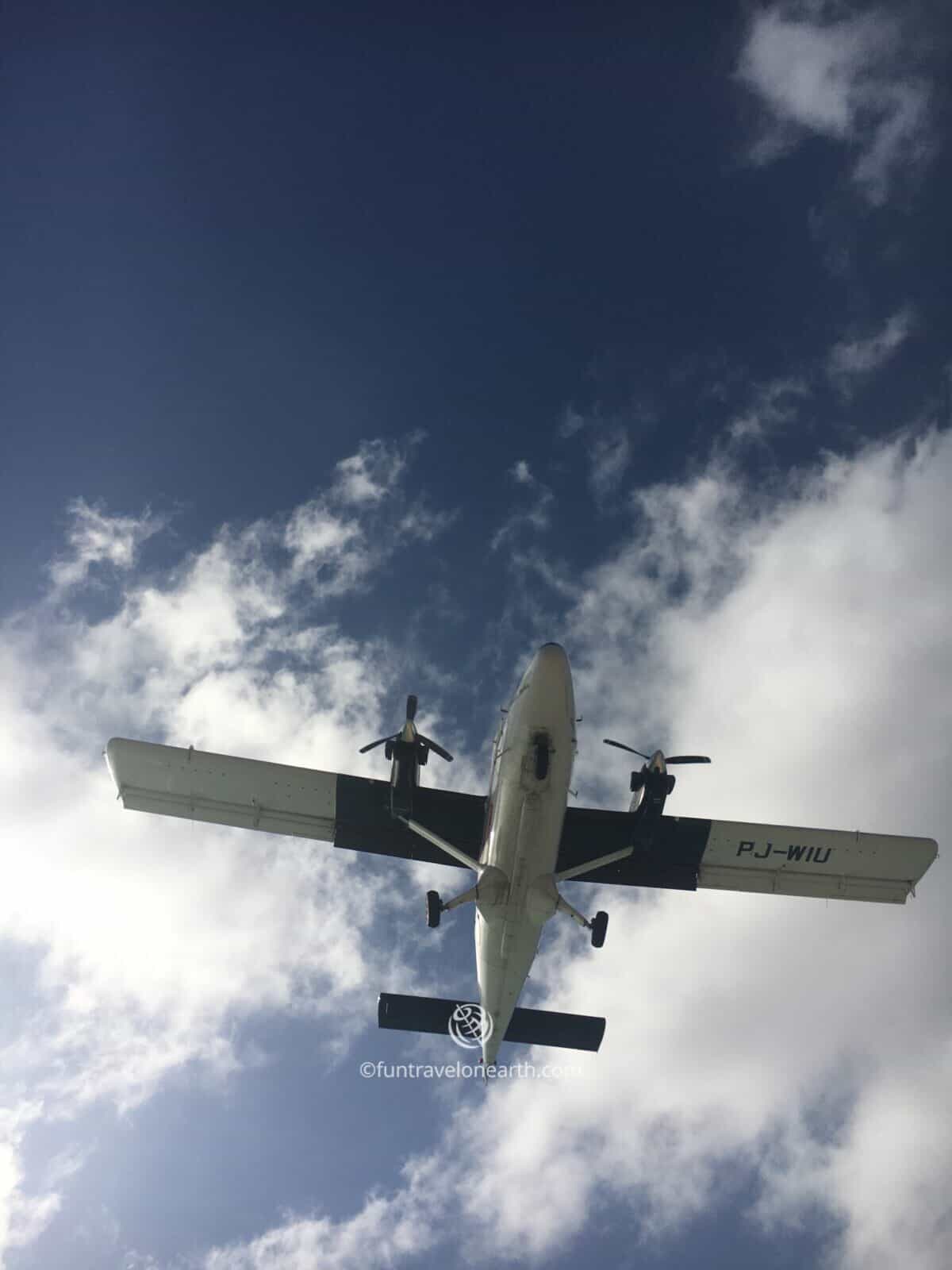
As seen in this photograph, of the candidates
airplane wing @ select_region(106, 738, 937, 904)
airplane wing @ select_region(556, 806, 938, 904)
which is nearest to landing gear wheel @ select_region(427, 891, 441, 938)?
airplane wing @ select_region(106, 738, 937, 904)

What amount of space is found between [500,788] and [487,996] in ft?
19.5

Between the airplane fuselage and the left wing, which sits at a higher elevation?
the left wing

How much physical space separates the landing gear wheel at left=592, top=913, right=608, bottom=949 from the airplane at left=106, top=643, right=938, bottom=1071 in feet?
0.09

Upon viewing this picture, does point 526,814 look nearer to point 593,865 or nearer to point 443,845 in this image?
point 443,845

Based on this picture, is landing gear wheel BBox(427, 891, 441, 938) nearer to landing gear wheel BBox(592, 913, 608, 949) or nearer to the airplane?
the airplane

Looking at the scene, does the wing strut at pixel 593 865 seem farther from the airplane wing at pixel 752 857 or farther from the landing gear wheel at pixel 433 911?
the landing gear wheel at pixel 433 911

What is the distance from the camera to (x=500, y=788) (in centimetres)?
1720

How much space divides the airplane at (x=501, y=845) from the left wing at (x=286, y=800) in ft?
0.10

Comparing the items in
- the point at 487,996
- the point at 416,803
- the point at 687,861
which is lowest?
the point at 487,996

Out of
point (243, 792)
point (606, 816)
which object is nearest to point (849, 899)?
point (606, 816)

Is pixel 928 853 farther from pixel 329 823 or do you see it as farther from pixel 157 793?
pixel 157 793

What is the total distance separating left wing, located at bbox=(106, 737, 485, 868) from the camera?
19625 mm

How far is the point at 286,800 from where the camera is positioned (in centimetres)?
2036

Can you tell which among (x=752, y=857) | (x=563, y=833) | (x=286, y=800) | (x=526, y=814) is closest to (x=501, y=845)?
(x=526, y=814)
